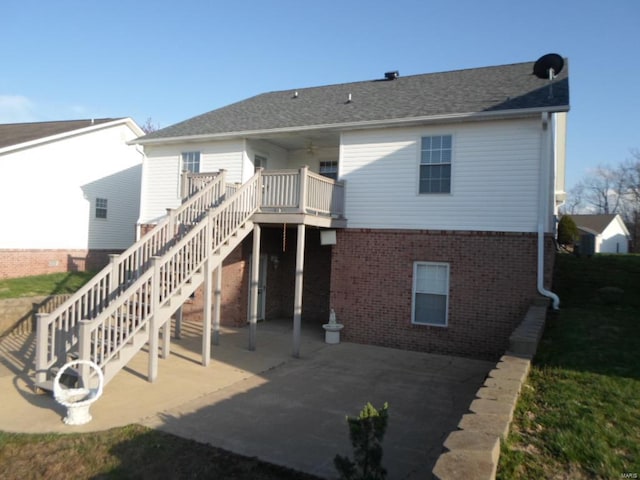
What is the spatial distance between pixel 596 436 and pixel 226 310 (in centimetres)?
1076

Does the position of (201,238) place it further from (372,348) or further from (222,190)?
(372,348)

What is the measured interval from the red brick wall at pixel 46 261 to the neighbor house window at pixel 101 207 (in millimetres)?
1574

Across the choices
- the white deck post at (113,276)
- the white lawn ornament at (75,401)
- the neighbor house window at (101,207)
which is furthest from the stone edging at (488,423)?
the neighbor house window at (101,207)

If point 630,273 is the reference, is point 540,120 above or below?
above

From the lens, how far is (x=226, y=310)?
13625mm

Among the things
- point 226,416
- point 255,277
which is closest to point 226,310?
point 255,277

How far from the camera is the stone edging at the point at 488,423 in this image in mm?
3197

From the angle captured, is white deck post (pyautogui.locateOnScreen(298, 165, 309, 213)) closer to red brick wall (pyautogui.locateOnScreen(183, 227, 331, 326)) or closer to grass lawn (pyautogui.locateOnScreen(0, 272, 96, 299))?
red brick wall (pyautogui.locateOnScreen(183, 227, 331, 326))

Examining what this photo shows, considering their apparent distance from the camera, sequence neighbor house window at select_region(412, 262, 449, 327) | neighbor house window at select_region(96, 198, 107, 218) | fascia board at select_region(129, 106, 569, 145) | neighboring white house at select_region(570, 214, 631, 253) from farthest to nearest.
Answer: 1. neighboring white house at select_region(570, 214, 631, 253)
2. neighbor house window at select_region(96, 198, 107, 218)
3. neighbor house window at select_region(412, 262, 449, 327)
4. fascia board at select_region(129, 106, 569, 145)

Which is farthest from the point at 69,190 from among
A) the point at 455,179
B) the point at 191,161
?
the point at 455,179

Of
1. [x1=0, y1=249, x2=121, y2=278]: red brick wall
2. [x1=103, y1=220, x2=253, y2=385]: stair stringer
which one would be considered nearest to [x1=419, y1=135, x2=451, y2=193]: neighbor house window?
[x1=103, y1=220, x2=253, y2=385]: stair stringer

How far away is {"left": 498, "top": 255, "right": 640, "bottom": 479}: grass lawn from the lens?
12.5 ft

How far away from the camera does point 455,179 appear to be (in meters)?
10.8

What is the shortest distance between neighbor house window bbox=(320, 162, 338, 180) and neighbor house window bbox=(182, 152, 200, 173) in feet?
12.8
